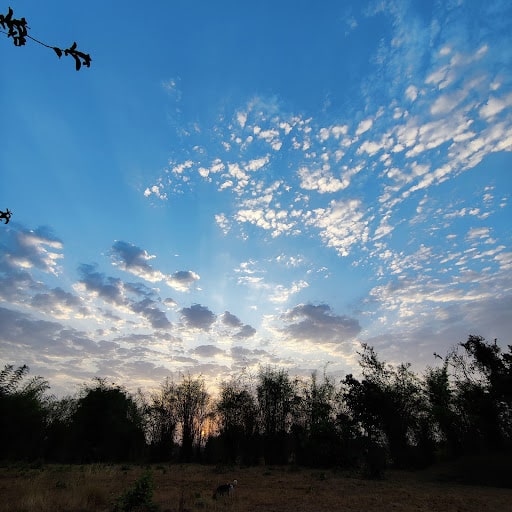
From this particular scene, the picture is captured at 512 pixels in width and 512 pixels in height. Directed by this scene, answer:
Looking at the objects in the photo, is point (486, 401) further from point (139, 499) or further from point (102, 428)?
point (102, 428)

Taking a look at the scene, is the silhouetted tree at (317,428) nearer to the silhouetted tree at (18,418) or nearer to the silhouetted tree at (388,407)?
the silhouetted tree at (388,407)

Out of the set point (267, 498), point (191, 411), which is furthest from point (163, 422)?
point (267, 498)

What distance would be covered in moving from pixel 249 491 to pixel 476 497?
37.3ft

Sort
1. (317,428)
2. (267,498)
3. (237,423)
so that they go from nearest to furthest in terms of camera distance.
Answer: (267,498) < (317,428) < (237,423)

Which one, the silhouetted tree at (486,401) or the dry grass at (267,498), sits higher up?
the silhouetted tree at (486,401)

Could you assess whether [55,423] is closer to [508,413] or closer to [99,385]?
[99,385]

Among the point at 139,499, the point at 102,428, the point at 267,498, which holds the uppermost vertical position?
the point at 102,428

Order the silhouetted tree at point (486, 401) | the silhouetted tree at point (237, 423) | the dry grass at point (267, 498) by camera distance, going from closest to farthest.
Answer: the dry grass at point (267, 498), the silhouetted tree at point (486, 401), the silhouetted tree at point (237, 423)

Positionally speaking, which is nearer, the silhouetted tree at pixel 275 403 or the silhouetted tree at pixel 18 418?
the silhouetted tree at pixel 18 418

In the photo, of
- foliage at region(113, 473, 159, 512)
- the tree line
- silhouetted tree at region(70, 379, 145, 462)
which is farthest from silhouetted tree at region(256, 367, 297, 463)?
foliage at region(113, 473, 159, 512)

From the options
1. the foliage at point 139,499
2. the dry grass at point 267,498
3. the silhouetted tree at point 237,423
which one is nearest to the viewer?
the foliage at point 139,499

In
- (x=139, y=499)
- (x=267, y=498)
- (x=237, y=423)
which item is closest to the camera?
(x=139, y=499)

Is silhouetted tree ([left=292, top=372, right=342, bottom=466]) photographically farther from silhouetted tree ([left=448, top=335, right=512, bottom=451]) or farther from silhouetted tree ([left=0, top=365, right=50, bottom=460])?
silhouetted tree ([left=0, top=365, right=50, bottom=460])

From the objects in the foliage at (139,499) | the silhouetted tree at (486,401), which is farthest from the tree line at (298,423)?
the foliage at (139,499)
